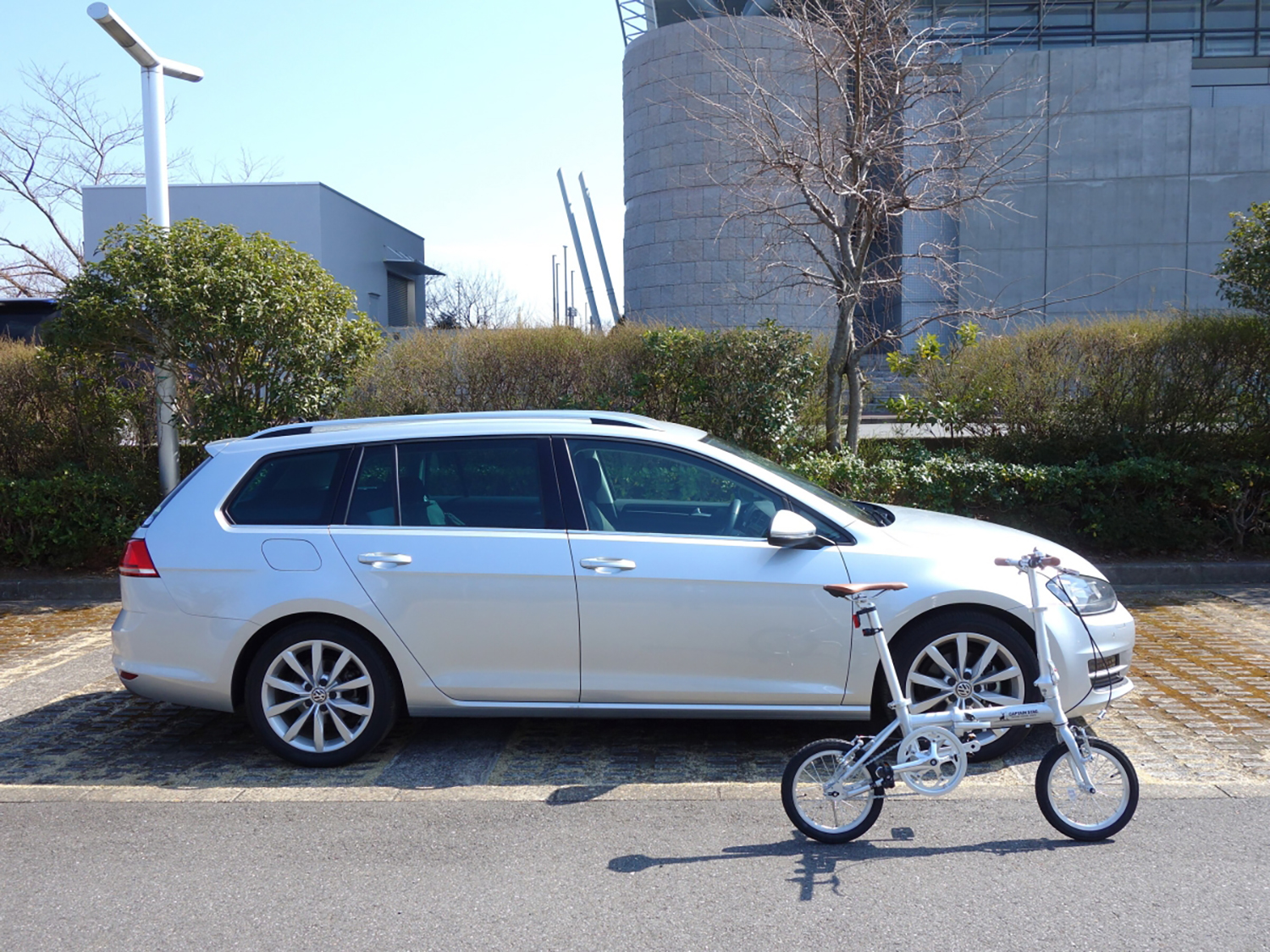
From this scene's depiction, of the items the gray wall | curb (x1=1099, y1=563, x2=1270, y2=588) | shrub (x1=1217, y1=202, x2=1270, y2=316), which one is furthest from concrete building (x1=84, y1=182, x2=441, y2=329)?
curb (x1=1099, y1=563, x2=1270, y2=588)

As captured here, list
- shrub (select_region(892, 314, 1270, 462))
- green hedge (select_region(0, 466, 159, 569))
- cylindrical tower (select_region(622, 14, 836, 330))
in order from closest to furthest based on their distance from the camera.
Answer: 1. green hedge (select_region(0, 466, 159, 569))
2. shrub (select_region(892, 314, 1270, 462))
3. cylindrical tower (select_region(622, 14, 836, 330))

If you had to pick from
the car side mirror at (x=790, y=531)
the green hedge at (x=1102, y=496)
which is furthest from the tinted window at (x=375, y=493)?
the green hedge at (x=1102, y=496)

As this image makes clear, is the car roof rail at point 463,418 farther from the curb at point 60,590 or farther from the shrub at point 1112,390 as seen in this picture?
the shrub at point 1112,390

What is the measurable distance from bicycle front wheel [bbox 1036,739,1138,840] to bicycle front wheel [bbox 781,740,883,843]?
65 cm

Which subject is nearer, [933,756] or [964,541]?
[933,756]

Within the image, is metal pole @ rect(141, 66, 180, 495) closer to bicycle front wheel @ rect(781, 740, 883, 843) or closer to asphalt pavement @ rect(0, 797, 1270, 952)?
asphalt pavement @ rect(0, 797, 1270, 952)

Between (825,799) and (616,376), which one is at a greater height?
(616,376)

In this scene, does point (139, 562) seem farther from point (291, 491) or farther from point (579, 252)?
point (579, 252)

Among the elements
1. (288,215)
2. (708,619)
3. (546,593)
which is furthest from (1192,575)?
(288,215)

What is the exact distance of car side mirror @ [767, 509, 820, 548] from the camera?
15.2 ft

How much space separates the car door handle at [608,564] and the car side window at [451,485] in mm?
315

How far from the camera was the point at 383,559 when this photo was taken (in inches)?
193

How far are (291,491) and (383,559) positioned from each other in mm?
645

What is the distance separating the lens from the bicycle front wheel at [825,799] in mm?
4023
